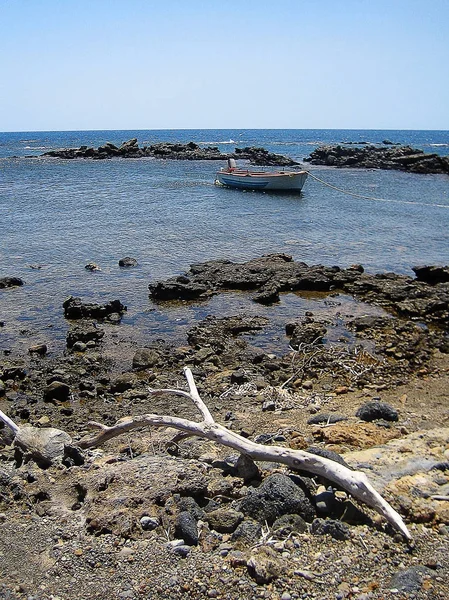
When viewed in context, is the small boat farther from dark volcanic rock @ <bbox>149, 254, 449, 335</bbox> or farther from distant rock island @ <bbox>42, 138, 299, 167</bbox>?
distant rock island @ <bbox>42, 138, 299, 167</bbox>

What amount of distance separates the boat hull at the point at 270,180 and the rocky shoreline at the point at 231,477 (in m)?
27.7

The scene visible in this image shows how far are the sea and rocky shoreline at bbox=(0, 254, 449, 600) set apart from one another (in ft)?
6.13

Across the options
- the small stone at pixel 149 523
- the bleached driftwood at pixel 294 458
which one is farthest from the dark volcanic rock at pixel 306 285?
the small stone at pixel 149 523

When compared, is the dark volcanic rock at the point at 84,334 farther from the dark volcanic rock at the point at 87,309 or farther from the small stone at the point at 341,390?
the small stone at the point at 341,390

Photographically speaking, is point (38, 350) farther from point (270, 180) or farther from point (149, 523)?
point (270, 180)

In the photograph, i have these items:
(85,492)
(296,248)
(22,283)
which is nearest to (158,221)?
(296,248)

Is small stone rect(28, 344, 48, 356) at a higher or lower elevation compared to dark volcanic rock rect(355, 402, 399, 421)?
lower

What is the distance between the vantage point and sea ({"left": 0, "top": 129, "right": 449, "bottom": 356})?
15845mm

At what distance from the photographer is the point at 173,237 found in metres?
26.2

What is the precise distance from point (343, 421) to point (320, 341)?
4605 mm

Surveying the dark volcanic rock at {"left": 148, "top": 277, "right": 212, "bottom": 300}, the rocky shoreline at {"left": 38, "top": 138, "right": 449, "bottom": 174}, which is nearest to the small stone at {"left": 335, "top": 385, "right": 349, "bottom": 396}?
the dark volcanic rock at {"left": 148, "top": 277, "right": 212, "bottom": 300}

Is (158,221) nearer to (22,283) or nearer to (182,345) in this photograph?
(22,283)

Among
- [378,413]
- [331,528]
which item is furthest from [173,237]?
[331,528]

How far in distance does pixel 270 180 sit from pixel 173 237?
16.0 m
